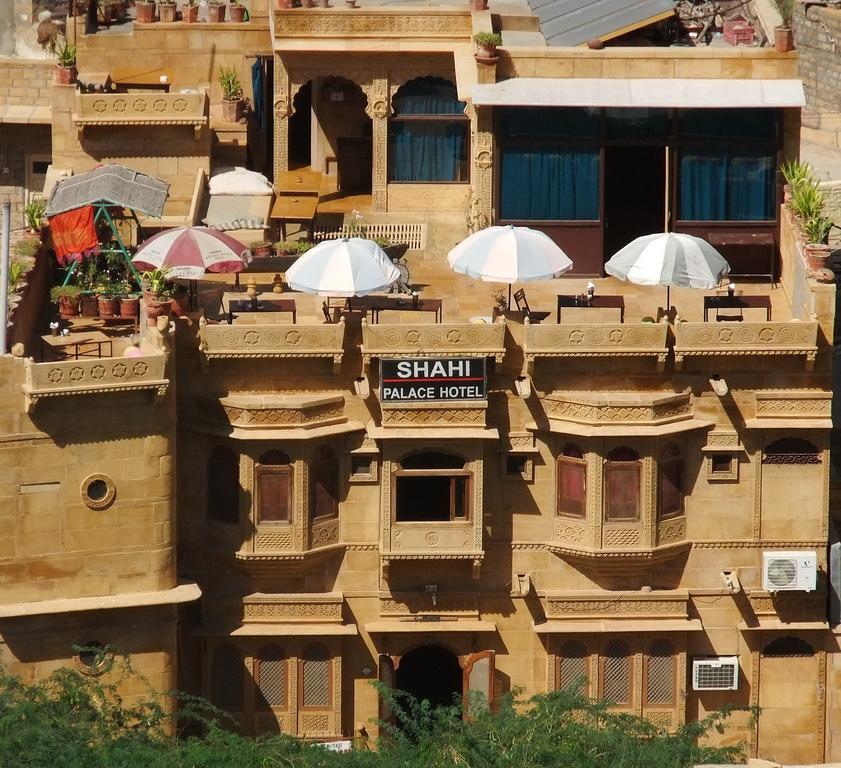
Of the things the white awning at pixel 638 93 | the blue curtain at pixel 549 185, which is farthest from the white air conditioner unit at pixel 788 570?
the white awning at pixel 638 93

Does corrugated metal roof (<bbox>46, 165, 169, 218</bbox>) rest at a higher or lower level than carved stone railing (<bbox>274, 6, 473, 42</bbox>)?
lower

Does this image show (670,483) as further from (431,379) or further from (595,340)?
(431,379)

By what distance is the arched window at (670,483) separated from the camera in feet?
202

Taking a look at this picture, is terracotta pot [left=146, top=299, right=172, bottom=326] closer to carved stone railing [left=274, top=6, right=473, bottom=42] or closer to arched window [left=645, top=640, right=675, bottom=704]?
carved stone railing [left=274, top=6, right=473, bottom=42]

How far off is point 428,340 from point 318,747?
843cm

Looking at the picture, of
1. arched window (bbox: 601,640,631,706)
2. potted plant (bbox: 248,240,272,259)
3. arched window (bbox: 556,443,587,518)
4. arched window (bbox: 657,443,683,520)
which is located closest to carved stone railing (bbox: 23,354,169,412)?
potted plant (bbox: 248,240,272,259)

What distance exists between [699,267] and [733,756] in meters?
9.89

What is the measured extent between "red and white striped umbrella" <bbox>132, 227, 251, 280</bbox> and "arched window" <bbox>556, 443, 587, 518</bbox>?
7.66 meters

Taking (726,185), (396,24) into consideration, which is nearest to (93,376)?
(396,24)

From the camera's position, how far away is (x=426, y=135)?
69.6 meters

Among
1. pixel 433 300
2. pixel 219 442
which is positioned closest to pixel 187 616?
pixel 219 442

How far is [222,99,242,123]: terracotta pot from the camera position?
230 feet

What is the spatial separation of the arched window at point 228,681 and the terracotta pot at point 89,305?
7722 mm

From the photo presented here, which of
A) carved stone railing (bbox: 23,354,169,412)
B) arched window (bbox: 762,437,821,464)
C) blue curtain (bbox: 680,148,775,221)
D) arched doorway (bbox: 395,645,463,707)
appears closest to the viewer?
carved stone railing (bbox: 23,354,169,412)
